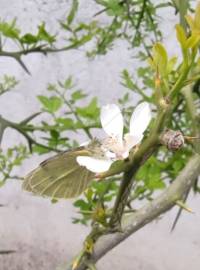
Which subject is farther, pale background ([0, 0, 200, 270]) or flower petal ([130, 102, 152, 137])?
pale background ([0, 0, 200, 270])

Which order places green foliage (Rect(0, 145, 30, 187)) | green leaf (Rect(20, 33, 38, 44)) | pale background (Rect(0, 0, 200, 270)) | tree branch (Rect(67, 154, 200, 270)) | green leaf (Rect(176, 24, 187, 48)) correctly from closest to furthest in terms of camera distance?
green leaf (Rect(176, 24, 187, 48)) < tree branch (Rect(67, 154, 200, 270)) < green leaf (Rect(20, 33, 38, 44)) < green foliage (Rect(0, 145, 30, 187)) < pale background (Rect(0, 0, 200, 270))

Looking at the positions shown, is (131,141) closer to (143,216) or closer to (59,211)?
(143,216)

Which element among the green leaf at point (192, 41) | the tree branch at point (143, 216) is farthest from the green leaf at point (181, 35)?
the tree branch at point (143, 216)

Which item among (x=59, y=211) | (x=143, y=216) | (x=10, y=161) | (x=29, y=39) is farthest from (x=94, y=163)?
(x=59, y=211)

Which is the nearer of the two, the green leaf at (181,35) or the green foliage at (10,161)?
the green leaf at (181,35)

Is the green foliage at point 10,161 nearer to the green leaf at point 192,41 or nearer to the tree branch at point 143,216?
the tree branch at point 143,216

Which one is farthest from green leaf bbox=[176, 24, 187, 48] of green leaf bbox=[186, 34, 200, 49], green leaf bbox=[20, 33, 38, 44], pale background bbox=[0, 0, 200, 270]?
pale background bbox=[0, 0, 200, 270]

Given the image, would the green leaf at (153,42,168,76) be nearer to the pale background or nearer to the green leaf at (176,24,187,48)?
the green leaf at (176,24,187,48)
